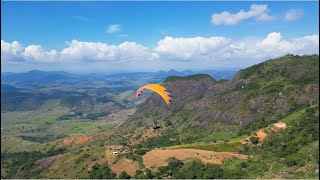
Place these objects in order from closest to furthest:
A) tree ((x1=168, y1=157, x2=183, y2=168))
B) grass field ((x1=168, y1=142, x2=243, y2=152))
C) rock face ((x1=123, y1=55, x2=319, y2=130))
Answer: tree ((x1=168, y1=157, x2=183, y2=168)) → grass field ((x1=168, y1=142, x2=243, y2=152)) → rock face ((x1=123, y1=55, x2=319, y2=130))

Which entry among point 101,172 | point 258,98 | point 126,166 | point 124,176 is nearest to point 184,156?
point 126,166

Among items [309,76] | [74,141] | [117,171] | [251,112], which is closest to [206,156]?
[117,171]

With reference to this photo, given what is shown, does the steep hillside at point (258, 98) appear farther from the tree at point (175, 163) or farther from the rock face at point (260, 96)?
the tree at point (175, 163)

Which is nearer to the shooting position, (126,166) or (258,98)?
(126,166)

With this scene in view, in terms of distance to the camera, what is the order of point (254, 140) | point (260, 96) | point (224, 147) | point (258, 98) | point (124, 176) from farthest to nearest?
1. point (260, 96)
2. point (258, 98)
3. point (254, 140)
4. point (224, 147)
5. point (124, 176)

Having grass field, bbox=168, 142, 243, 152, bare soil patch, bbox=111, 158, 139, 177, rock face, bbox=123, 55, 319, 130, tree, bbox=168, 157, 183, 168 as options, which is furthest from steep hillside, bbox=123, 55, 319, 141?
bare soil patch, bbox=111, 158, 139, 177

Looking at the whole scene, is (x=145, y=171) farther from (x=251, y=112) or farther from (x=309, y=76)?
(x=309, y=76)

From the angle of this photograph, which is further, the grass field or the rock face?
the rock face

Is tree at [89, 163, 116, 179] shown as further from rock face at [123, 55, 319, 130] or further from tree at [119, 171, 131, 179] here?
rock face at [123, 55, 319, 130]

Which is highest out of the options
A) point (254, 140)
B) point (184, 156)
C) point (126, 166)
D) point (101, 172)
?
point (254, 140)

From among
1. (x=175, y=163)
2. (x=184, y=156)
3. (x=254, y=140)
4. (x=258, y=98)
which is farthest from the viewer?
(x=258, y=98)

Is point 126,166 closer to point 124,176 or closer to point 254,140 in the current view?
point 124,176

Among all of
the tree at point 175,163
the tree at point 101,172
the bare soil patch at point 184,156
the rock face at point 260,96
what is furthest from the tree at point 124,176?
the rock face at point 260,96
